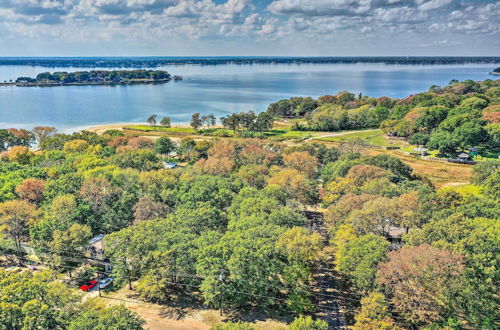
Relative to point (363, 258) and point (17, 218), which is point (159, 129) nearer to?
point (17, 218)

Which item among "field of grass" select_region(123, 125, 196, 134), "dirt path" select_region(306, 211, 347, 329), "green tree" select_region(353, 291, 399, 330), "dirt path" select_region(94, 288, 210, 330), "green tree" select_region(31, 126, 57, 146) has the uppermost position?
"green tree" select_region(31, 126, 57, 146)

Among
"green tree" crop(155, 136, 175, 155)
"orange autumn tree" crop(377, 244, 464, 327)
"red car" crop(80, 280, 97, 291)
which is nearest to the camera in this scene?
"orange autumn tree" crop(377, 244, 464, 327)

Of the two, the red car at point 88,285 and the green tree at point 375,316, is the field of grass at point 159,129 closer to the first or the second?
the red car at point 88,285

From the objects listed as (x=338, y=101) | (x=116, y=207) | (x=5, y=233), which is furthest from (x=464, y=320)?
(x=338, y=101)

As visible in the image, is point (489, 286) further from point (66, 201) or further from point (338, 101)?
point (338, 101)

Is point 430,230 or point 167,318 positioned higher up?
point 430,230

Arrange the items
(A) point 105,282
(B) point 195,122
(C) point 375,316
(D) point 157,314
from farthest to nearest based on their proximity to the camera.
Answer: (B) point 195,122
(A) point 105,282
(D) point 157,314
(C) point 375,316

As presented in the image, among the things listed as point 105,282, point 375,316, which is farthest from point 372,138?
point 105,282

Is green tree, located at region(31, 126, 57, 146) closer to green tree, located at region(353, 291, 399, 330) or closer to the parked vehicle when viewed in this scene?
the parked vehicle

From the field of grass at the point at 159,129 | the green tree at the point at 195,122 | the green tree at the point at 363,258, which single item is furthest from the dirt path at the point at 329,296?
the green tree at the point at 195,122

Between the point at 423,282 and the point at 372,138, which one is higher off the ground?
the point at 372,138

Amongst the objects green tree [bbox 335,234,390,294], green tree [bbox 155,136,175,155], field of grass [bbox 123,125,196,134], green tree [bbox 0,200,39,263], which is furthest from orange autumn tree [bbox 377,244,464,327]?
field of grass [bbox 123,125,196,134]
